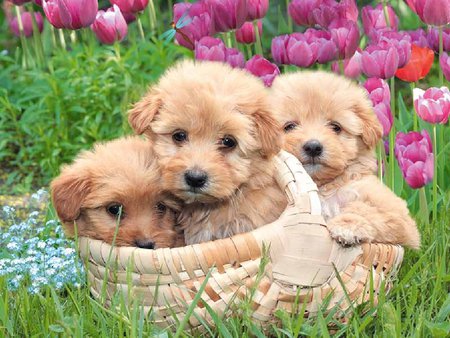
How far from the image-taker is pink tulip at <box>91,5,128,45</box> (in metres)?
5.02

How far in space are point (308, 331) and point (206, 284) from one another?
431 millimetres

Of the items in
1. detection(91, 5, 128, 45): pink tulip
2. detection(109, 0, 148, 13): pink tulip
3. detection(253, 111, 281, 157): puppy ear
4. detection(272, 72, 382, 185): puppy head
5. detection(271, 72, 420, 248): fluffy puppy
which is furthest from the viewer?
detection(91, 5, 128, 45): pink tulip

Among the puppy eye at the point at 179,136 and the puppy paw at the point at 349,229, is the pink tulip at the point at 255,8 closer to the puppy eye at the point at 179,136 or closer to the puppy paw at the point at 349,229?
the puppy eye at the point at 179,136

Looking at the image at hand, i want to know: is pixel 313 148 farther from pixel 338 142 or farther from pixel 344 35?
pixel 344 35

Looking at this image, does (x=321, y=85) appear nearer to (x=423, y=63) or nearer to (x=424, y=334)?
(x=423, y=63)

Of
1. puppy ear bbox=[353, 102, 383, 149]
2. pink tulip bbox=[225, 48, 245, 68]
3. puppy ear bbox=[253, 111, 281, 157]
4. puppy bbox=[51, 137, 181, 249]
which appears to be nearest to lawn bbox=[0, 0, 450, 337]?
pink tulip bbox=[225, 48, 245, 68]

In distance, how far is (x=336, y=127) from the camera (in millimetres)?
4145

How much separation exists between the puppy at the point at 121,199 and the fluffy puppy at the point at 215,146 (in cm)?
10

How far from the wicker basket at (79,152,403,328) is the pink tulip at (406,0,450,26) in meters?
1.33

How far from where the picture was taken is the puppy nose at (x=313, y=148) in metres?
4.00

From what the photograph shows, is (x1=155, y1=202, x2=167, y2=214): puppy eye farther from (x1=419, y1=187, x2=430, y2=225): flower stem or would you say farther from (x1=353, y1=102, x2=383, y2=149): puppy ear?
(x1=419, y1=187, x2=430, y2=225): flower stem

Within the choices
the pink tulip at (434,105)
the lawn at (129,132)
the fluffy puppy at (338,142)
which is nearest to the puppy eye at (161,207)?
the lawn at (129,132)

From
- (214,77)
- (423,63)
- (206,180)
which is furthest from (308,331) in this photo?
(423,63)

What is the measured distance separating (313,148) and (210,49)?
32.0 inches
